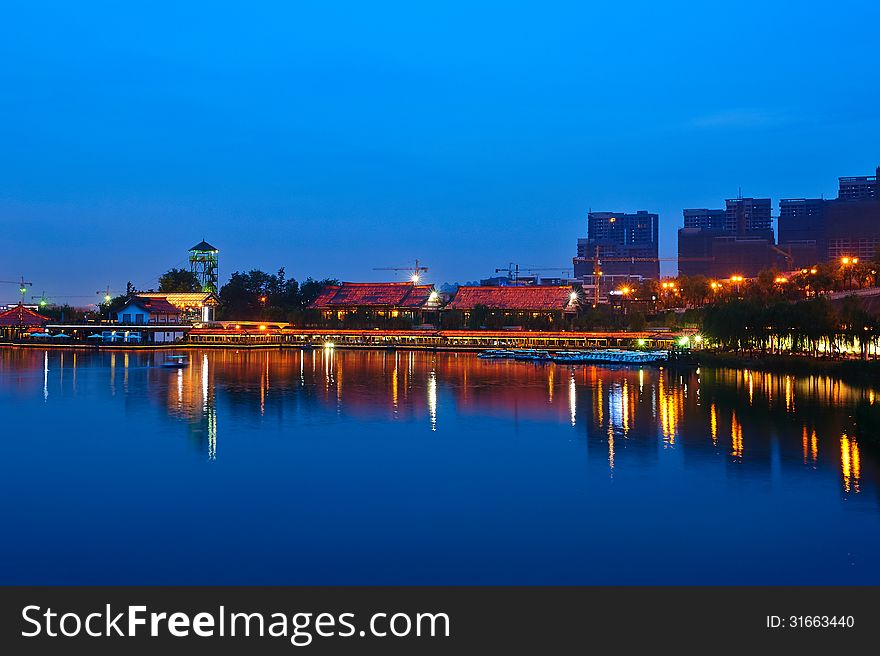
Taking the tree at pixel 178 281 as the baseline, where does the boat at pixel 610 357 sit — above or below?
below

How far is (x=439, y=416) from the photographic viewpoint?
124 feet

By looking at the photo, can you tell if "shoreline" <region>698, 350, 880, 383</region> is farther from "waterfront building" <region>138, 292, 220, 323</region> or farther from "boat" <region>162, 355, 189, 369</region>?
"waterfront building" <region>138, 292, 220, 323</region>

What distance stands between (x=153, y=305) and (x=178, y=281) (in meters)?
22.3

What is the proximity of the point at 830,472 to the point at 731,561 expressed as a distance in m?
9.84

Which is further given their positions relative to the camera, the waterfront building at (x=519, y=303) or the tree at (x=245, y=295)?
the tree at (x=245, y=295)

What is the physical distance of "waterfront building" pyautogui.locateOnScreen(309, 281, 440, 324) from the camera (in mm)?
103500

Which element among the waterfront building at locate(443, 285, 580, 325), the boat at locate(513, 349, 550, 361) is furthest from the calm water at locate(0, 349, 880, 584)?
the waterfront building at locate(443, 285, 580, 325)

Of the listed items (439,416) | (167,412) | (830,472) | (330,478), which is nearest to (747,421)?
(830,472)

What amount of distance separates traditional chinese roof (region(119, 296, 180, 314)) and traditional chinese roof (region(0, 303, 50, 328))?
11861mm

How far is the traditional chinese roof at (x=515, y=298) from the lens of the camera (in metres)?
99.8

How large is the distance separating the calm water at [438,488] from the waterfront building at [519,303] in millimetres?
53105

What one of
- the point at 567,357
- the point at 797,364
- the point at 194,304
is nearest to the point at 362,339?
the point at 194,304

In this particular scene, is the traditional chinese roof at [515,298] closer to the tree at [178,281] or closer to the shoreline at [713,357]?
the shoreline at [713,357]

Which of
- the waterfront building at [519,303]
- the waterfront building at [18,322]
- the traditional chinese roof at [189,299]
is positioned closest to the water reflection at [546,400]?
the waterfront building at [519,303]
